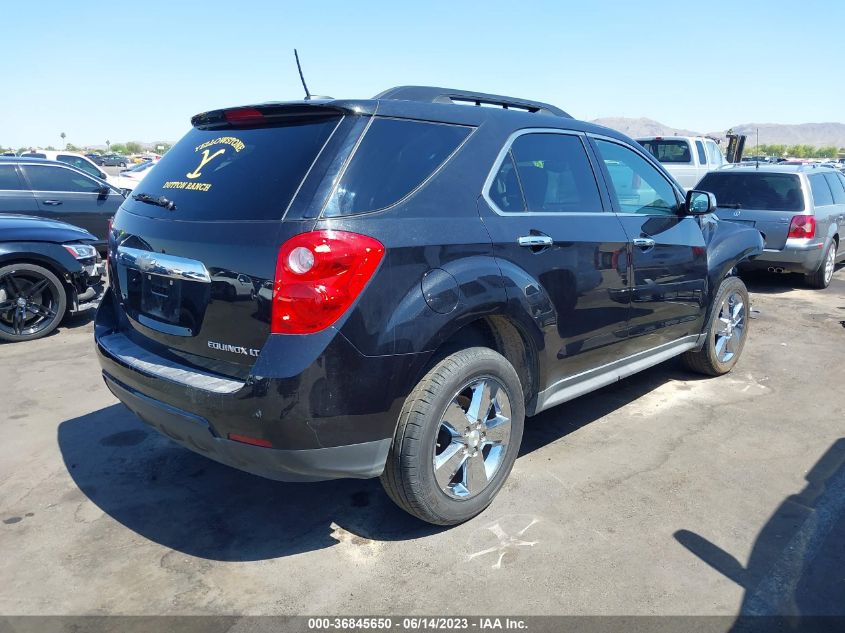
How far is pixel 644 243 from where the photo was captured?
409 cm

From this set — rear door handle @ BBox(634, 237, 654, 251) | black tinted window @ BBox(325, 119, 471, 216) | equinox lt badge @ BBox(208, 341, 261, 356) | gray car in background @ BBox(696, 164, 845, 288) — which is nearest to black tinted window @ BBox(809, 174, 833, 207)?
gray car in background @ BBox(696, 164, 845, 288)

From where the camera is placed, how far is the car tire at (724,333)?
514cm

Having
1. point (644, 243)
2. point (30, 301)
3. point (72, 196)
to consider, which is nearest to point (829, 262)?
point (644, 243)

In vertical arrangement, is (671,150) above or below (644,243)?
below

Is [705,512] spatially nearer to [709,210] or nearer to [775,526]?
[775,526]

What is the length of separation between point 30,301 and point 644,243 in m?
5.61

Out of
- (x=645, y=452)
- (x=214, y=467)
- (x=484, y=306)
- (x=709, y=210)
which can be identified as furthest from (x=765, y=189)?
(x=214, y=467)

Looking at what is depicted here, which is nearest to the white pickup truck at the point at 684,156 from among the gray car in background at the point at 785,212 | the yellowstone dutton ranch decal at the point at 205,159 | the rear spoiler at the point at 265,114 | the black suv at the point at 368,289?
the gray car in background at the point at 785,212

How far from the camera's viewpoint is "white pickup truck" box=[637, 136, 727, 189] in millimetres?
14539

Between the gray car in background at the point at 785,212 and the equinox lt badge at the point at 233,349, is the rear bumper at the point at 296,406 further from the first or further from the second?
the gray car in background at the point at 785,212

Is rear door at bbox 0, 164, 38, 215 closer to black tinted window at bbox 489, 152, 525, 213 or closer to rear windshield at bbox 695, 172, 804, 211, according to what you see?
black tinted window at bbox 489, 152, 525, 213

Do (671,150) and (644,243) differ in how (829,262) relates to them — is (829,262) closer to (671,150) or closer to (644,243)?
(671,150)

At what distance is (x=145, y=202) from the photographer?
3.18 meters

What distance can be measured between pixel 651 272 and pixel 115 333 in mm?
3120
